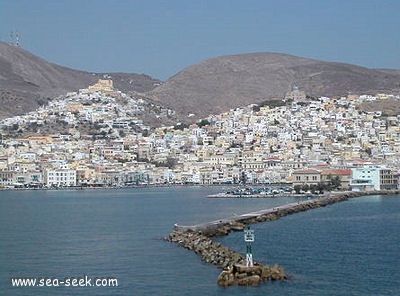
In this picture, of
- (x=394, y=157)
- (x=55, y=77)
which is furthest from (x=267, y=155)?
(x=55, y=77)

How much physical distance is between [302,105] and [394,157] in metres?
24.8

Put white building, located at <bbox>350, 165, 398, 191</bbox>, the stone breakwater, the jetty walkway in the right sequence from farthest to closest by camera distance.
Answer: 1. white building, located at <bbox>350, 165, 398, 191</bbox>
2. the jetty walkway
3. the stone breakwater

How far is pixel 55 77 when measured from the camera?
182 m

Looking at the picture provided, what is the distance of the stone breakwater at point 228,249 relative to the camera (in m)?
20.3

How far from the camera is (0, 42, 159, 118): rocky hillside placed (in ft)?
455

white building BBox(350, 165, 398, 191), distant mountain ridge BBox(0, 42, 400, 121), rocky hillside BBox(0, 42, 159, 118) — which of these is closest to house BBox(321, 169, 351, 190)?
white building BBox(350, 165, 398, 191)

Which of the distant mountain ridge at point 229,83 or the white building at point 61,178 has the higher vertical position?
the distant mountain ridge at point 229,83

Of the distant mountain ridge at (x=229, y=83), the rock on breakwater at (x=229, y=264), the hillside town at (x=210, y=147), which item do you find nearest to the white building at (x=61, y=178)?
the hillside town at (x=210, y=147)

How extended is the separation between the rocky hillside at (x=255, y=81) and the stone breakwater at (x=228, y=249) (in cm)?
8953

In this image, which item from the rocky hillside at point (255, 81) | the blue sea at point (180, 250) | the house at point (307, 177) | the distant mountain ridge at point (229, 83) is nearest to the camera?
the blue sea at point (180, 250)

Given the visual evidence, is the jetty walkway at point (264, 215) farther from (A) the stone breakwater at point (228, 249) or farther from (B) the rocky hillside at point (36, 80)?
(B) the rocky hillside at point (36, 80)

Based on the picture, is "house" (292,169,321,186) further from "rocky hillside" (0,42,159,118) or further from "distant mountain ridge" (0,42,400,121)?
"rocky hillside" (0,42,159,118)

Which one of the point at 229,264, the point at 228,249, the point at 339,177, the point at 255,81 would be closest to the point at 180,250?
the point at 228,249

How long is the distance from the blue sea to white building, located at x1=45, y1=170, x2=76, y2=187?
28.5 m
